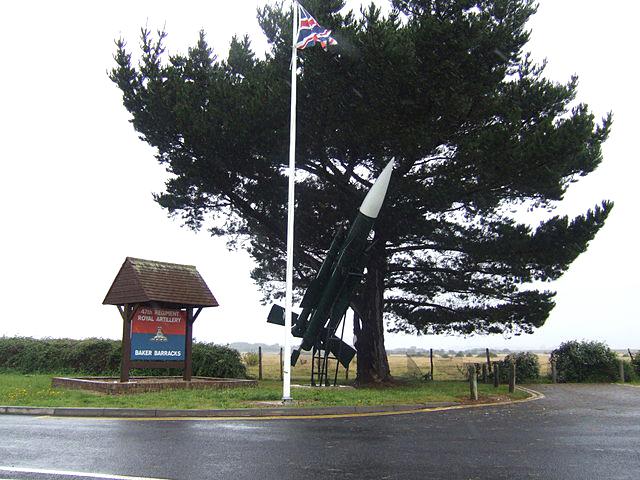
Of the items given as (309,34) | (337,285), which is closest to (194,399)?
(337,285)

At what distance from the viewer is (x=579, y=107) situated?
1845 cm

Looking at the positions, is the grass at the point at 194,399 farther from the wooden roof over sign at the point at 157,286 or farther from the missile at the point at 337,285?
the missile at the point at 337,285

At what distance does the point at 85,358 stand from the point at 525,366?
18.1m

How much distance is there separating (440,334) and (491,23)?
481 inches

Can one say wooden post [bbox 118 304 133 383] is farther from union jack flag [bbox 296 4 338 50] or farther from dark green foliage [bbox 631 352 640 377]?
dark green foliage [bbox 631 352 640 377]

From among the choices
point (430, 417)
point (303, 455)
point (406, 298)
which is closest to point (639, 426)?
point (430, 417)

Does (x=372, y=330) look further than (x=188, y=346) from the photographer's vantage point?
Yes

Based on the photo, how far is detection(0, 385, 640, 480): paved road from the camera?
6516mm

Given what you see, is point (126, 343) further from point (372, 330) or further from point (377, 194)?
point (372, 330)

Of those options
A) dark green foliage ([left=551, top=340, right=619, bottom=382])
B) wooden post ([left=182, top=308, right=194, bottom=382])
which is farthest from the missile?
dark green foliage ([left=551, top=340, right=619, bottom=382])

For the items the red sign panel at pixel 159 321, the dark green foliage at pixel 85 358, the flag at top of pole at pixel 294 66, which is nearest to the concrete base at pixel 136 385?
the red sign panel at pixel 159 321

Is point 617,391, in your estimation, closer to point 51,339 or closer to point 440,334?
point 440,334

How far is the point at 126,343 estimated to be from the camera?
17297mm

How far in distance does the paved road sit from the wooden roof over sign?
6510 millimetres
